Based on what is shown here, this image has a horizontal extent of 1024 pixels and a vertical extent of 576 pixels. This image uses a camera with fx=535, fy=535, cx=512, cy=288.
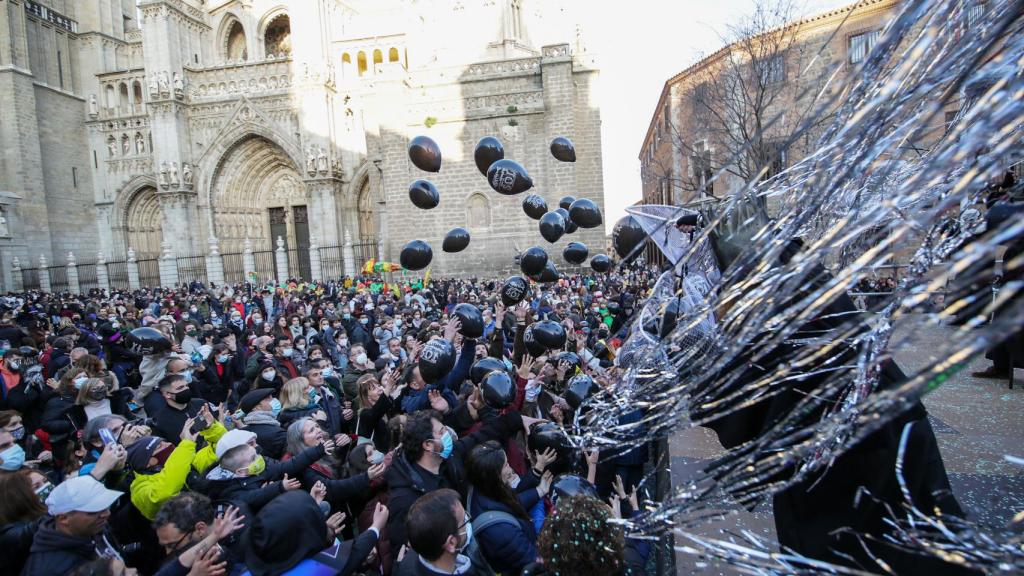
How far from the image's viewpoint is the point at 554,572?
1.90 metres

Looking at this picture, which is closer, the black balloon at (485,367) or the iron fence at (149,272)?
the black balloon at (485,367)

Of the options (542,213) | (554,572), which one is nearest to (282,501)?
(554,572)

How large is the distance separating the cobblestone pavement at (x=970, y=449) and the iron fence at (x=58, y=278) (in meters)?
34.0

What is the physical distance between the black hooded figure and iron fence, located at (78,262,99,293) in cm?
3531

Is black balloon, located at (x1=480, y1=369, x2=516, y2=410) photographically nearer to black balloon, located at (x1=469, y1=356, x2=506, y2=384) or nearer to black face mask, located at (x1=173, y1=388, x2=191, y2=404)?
black balloon, located at (x1=469, y1=356, x2=506, y2=384)

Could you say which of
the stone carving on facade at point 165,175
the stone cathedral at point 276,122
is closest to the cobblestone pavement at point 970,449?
the stone cathedral at point 276,122

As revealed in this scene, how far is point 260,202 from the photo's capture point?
3278 cm

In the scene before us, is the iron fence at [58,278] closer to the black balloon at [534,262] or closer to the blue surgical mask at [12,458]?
the black balloon at [534,262]

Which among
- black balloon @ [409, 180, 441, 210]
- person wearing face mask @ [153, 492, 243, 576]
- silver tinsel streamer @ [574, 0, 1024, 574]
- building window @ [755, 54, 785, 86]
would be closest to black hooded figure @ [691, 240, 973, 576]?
silver tinsel streamer @ [574, 0, 1024, 574]

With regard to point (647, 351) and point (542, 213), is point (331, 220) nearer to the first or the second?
point (542, 213)

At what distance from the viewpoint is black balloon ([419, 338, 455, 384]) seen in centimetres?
450

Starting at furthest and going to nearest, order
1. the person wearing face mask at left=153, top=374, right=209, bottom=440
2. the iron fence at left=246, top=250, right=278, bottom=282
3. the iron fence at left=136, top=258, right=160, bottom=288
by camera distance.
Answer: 1. the iron fence at left=246, top=250, right=278, bottom=282
2. the iron fence at left=136, top=258, right=160, bottom=288
3. the person wearing face mask at left=153, top=374, right=209, bottom=440

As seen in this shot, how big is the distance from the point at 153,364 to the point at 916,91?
22.7 ft

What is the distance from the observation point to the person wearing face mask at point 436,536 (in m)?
2.16
